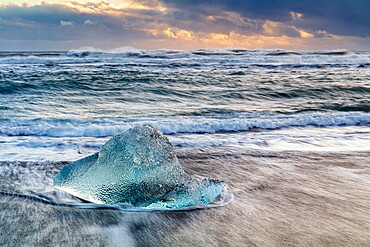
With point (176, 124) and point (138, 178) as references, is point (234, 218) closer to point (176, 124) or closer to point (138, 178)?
point (138, 178)

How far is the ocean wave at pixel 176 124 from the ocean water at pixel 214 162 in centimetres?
2

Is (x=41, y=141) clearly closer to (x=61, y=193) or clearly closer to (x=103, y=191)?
(x=61, y=193)

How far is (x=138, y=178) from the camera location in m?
2.90

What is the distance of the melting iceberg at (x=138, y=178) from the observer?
2.90 meters

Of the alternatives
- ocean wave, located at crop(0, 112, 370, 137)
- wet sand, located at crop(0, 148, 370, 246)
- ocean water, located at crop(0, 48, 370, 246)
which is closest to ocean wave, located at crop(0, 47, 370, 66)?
ocean water, located at crop(0, 48, 370, 246)

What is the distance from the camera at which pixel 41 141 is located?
5.27 meters

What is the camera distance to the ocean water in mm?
2508

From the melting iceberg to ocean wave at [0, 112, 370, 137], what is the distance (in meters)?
3.00

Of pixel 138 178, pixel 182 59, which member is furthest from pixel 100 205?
pixel 182 59

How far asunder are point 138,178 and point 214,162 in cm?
161

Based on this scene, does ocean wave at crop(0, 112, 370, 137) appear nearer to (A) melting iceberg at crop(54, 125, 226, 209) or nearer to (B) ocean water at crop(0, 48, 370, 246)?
(B) ocean water at crop(0, 48, 370, 246)

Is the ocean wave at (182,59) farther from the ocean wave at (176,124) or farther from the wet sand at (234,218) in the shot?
the wet sand at (234,218)

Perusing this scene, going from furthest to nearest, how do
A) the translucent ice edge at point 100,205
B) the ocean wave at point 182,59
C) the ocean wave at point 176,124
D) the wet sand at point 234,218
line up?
the ocean wave at point 182,59 → the ocean wave at point 176,124 → the translucent ice edge at point 100,205 → the wet sand at point 234,218

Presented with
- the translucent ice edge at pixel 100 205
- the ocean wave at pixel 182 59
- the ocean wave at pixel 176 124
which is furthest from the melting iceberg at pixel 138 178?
the ocean wave at pixel 182 59
